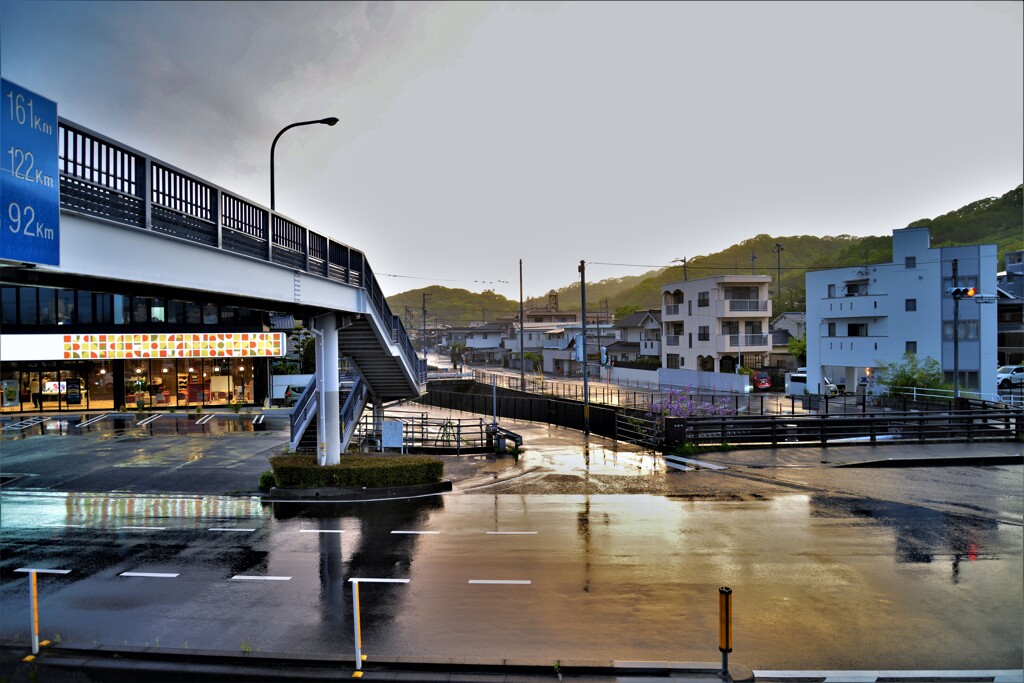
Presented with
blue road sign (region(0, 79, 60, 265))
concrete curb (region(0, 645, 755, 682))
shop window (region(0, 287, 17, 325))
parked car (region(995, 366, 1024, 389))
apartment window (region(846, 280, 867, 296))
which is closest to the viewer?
blue road sign (region(0, 79, 60, 265))

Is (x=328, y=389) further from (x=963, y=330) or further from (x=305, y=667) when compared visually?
(x=963, y=330)

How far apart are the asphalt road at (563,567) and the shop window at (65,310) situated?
95.1ft

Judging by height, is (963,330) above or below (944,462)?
above

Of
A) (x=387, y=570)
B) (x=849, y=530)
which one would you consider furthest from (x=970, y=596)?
(x=387, y=570)

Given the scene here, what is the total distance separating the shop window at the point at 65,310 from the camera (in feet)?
139

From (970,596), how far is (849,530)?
348 cm

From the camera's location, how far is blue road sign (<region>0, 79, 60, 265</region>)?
657 centimetres

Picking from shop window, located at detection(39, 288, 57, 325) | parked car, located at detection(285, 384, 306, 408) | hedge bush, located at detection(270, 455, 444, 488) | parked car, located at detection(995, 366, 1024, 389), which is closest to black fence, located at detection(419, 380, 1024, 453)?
hedge bush, located at detection(270, 455, 444, 488)

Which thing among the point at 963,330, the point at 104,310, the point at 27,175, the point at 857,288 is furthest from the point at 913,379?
the point at 104,310

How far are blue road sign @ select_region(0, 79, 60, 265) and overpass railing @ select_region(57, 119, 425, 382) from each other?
3.62ft

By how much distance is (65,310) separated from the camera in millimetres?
42500

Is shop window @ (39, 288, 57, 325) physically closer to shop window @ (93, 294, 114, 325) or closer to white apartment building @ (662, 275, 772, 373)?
shop window @ (93, 294, 114, 325)

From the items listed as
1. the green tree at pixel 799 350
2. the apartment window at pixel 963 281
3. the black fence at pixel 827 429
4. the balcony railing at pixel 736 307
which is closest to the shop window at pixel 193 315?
the black fence at pixel 827 429

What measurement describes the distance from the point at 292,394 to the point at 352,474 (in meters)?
33.5
